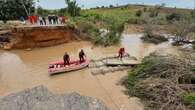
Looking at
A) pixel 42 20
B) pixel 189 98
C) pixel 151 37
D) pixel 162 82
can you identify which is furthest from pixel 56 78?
pixel 151 37

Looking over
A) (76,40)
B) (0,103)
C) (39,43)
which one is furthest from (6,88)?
(76,40)

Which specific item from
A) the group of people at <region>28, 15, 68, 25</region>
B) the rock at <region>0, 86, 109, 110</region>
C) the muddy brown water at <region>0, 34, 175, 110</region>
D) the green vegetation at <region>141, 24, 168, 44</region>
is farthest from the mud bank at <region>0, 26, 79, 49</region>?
the rock at <region>0, 86, 109, 110</region>

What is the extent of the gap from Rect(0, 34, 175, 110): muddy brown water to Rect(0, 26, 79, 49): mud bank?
1448mm

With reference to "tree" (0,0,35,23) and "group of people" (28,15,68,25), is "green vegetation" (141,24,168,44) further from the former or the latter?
"tree" (0,0,35,23)

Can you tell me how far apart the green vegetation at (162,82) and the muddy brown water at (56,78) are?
0.66m

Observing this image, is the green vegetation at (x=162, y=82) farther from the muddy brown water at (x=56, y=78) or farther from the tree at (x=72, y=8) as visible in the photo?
the tree at (x=72, y=8)

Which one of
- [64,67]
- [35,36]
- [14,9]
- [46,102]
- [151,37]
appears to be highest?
[14,9]

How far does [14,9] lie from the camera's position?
36875 millimetres

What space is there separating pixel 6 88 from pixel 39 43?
13.3 meters

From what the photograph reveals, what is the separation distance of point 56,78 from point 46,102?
24.1 feet

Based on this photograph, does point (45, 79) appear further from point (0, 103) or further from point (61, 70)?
point (0, 103)

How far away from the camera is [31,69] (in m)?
21.4

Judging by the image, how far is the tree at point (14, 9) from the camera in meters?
36.0

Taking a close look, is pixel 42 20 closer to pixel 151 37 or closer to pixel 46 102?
pixel 151 37
